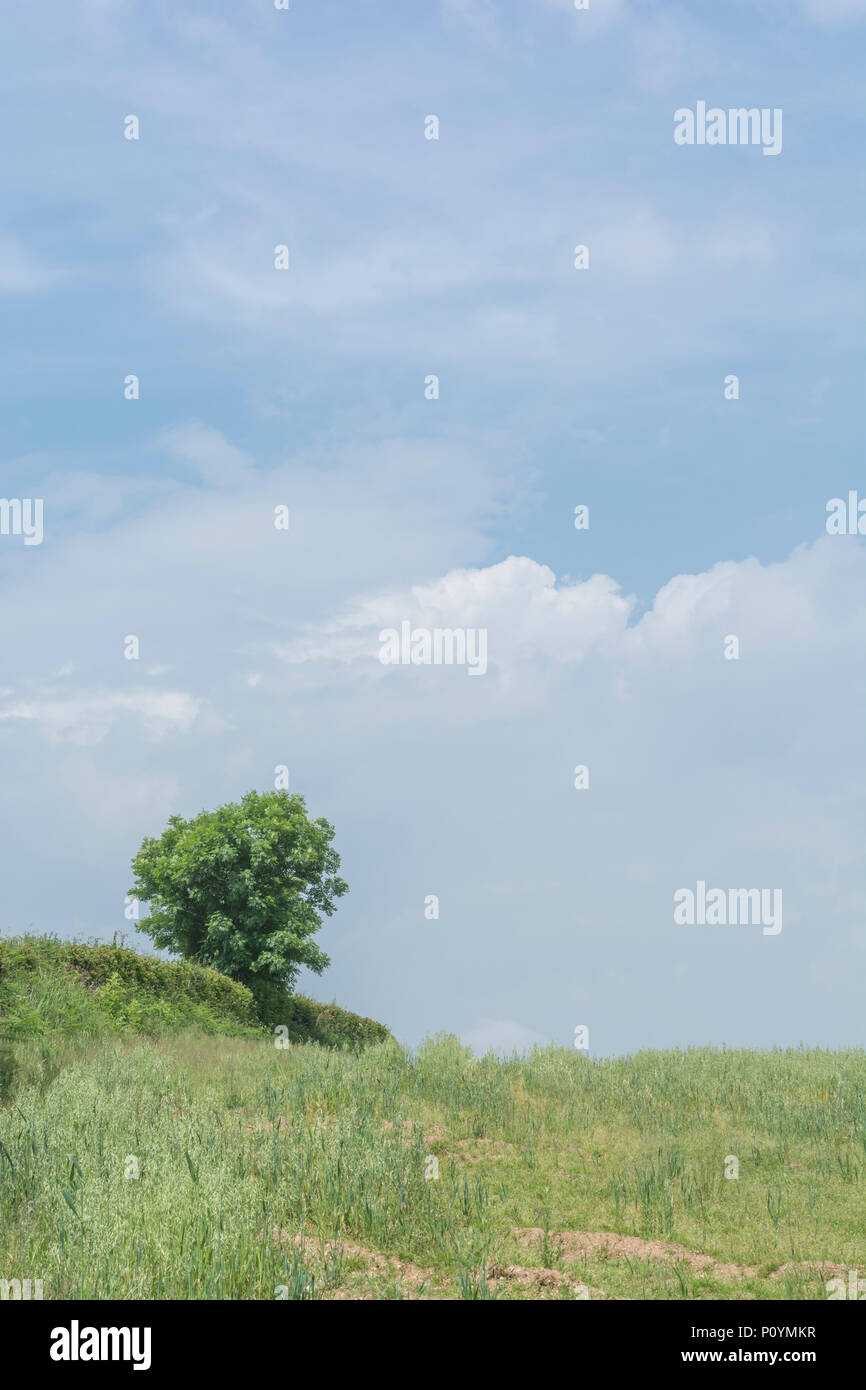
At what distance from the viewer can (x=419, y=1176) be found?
1129 centimetres

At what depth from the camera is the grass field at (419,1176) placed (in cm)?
827

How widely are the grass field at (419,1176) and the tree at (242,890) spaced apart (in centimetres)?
1218

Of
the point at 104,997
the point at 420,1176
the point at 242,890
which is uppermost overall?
the point at 242,890

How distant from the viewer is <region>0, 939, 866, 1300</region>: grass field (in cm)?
827

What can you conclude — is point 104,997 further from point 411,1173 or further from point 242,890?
point 411,1173

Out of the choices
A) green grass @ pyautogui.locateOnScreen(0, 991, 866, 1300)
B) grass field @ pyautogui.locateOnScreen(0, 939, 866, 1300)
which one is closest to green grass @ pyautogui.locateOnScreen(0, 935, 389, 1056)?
grass field @ pyautogui.locateOnScreen(0, 939, 866, 1300)

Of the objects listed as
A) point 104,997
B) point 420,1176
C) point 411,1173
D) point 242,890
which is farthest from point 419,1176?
point 242,890

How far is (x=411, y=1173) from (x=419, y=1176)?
0.69ft

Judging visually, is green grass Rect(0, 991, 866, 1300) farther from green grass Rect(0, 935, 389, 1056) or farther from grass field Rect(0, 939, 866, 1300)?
green grass Rect(0, 935, 389, 1056)

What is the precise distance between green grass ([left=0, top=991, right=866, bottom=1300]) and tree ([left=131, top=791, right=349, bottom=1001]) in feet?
39.6

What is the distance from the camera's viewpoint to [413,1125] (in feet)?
46.4

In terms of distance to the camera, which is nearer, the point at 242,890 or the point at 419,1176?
the point at 419,1176
